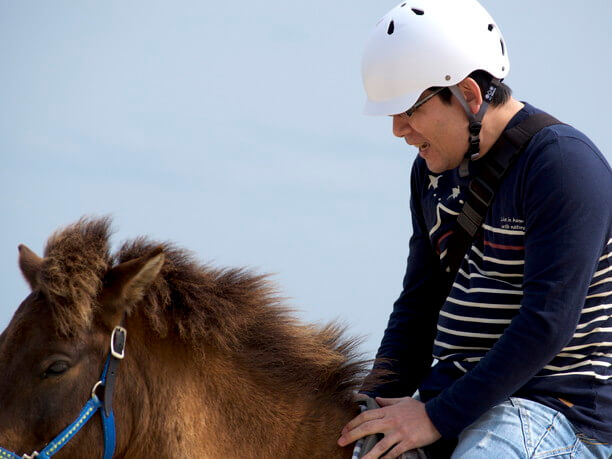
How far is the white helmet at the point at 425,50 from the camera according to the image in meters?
4.09

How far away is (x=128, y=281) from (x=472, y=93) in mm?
1903

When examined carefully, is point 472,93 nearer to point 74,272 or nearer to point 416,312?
point 416,312

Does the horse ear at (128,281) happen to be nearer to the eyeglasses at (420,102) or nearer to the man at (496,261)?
the man at (496,261)

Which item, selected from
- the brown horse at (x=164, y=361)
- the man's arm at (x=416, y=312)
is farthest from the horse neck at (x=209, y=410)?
the man's arm at (x=416, y=312)

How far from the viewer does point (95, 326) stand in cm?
372

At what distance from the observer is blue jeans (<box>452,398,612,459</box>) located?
364cm

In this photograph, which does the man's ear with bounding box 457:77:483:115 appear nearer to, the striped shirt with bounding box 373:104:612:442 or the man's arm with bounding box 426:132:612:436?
the striped shirt with bounding box 373:104:612:442

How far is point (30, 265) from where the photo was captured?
3.92m

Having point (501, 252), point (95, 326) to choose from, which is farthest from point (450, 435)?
point (95, 326)

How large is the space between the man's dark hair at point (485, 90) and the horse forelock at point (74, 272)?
1.80 metres

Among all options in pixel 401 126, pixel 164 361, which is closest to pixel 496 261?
pixel 401 126

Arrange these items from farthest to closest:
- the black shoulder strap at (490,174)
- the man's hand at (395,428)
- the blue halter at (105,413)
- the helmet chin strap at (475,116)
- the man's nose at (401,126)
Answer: the man's nose at (401,126) < the helmet chin strap at (475,116) < the black shoulder strap at (490,174) < the man's hand at (395,428) < the blue halter at (105,413)

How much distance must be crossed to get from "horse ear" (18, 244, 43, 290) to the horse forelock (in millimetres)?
63

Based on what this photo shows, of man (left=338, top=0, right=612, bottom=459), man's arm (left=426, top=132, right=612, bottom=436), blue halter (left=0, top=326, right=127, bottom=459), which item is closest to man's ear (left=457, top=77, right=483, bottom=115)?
man (left=338, top=0, right=612, bottom=459)
